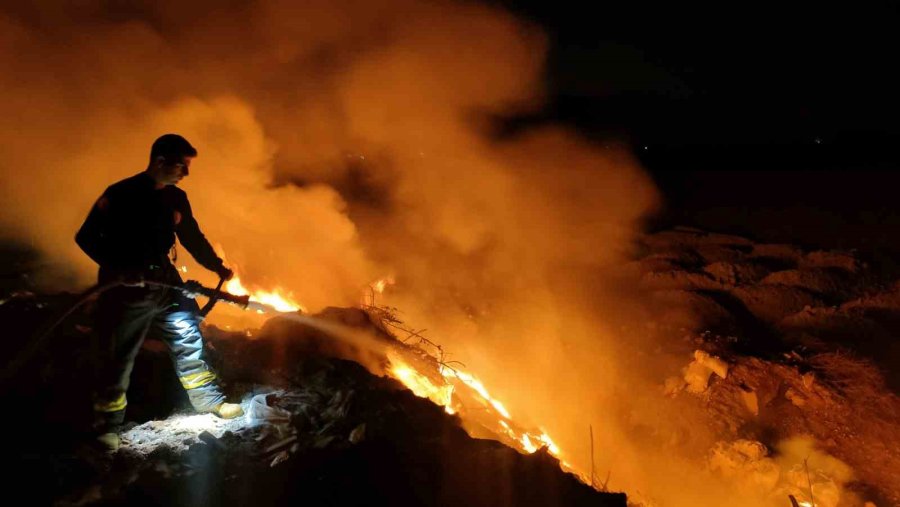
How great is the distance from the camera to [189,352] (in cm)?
349

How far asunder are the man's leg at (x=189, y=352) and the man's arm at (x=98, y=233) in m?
0.52

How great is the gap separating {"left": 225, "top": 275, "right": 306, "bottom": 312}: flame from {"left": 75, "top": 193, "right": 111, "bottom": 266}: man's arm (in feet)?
10.8

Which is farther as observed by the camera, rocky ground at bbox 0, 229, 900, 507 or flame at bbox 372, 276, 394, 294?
flame at bbox 372, 276, 394, 294

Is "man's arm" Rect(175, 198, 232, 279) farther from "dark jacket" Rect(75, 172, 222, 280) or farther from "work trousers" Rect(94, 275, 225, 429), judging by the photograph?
"work trousers" Rect(94, 275, 225, 429)

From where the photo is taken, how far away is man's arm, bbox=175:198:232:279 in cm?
361

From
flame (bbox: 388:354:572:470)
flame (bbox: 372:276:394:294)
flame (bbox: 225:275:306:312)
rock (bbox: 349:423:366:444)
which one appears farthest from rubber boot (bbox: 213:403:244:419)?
flame (bbox: 372:276:394:294)

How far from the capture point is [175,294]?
→ 3.41 m

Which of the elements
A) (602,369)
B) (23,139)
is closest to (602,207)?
(602,369)

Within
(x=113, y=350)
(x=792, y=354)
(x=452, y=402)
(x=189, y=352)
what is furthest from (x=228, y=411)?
(x=792, y=354)

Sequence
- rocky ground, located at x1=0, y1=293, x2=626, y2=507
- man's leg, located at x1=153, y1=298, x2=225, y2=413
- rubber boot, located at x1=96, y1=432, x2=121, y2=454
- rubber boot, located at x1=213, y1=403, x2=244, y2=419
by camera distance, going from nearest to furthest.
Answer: rocky ground, located at x1=0, y1=293, x2=626, y2=507, rubber boot, located at x1=96, y1=432, x2=121, y2=454, man's leg, located at x1=153, y1=298, x2=225, y2=413, rubber boot, located at x1=213, y1=403, x2=244, y2=419

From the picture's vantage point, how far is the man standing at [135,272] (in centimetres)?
318

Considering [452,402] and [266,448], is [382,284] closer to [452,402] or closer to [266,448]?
[452,402]

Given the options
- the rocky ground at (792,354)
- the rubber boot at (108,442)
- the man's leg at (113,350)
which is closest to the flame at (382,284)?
the rocky ground at (792,354)

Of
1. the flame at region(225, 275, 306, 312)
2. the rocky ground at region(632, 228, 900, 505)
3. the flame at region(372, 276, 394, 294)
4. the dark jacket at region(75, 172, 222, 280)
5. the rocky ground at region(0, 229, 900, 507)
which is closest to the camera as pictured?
the rocky ground at region(0, 229, 900, 507)
